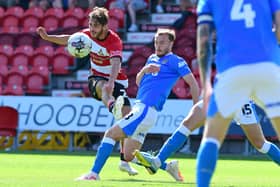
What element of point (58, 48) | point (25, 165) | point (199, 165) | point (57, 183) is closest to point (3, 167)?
point (25, 165)

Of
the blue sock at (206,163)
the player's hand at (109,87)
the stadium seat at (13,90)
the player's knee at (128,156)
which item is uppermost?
the blue sock at (206,163)

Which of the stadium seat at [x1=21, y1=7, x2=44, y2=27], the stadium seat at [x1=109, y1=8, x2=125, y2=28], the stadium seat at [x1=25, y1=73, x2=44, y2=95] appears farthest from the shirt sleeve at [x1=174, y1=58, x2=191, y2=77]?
the stadium seat at [x1=21, y1=7, x2=44, y2=27]

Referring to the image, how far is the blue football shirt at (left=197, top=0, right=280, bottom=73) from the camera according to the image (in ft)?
21.9

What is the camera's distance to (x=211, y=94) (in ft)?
22.0

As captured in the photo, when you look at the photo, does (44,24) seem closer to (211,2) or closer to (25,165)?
(25,165)

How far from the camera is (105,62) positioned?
11945 millimetres

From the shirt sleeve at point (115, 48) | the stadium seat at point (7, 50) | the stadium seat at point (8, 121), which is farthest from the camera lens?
the stadium seat at point (7, 50)

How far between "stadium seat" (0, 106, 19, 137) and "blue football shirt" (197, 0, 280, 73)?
13523 mm

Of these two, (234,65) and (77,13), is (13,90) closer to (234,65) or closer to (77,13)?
(77,13)

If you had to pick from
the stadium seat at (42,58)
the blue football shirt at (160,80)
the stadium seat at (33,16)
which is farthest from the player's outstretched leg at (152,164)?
the stadium seat at (33,16)

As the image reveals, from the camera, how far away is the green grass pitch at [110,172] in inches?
383

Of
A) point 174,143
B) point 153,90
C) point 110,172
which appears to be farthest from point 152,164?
point 110,172

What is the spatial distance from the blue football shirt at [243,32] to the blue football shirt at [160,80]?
4037 mm

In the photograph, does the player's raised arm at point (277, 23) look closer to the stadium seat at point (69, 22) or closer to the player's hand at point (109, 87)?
the player's hand at point (109, 87)
